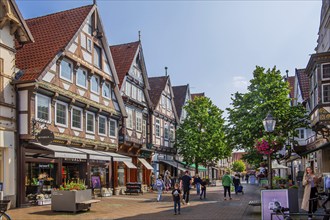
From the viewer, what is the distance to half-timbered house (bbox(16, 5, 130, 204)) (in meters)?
20.1

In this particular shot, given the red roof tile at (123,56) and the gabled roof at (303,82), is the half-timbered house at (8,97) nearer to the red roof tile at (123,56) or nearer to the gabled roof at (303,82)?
the red roof tile at (123,56)

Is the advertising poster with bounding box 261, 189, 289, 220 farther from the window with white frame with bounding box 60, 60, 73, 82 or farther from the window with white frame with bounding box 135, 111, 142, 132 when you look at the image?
the window with white frame with bounding box 135, 111, 142, 132

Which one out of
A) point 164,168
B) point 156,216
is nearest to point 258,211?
point 156,216

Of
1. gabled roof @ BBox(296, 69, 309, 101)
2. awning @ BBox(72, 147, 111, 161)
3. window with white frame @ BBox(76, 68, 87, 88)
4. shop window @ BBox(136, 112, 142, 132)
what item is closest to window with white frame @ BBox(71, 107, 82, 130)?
awning @ BBox(72, 147, 111, 161)

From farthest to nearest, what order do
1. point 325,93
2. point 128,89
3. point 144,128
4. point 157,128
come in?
point 157,128, point 144,128, point 128,89, point 325,93

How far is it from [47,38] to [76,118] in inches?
195

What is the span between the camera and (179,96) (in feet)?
174

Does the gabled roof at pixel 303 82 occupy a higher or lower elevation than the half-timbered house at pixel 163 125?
higher

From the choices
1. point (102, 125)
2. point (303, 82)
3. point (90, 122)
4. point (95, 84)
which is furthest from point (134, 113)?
point (303, 82)

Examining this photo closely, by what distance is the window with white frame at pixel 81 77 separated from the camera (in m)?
25.1

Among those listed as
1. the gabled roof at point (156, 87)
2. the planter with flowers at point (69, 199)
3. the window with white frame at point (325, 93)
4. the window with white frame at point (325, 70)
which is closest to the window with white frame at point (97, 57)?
the planter with flowers at point (69, 199)

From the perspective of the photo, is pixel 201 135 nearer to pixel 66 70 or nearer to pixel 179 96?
pixel 179 96

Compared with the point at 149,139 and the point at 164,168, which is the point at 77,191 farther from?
the point at 164,168

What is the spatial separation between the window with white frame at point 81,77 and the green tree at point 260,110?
11299 millimetres
